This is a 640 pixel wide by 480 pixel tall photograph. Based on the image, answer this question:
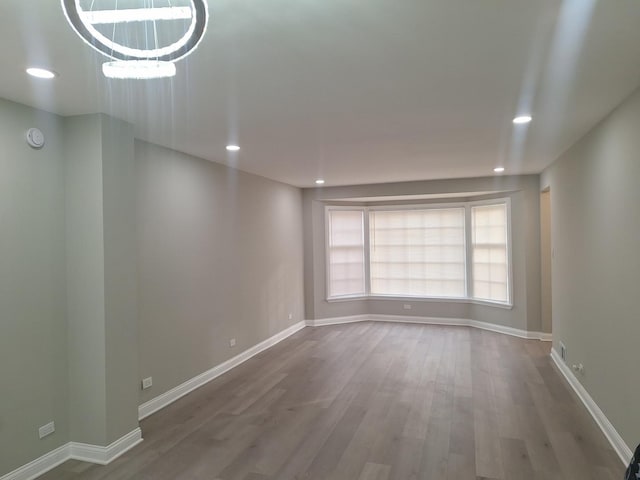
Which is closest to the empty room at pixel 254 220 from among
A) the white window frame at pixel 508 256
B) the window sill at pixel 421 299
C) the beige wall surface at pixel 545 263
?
the beige wall surface at pixel 545 263

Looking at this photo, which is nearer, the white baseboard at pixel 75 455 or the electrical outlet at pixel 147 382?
the white baseboard at pixel 75 455

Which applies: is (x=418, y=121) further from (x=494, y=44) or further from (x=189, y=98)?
(x=189, y=98)

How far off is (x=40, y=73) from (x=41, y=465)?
2.57 meters

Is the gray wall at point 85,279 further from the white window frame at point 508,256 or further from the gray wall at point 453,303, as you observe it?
the white window frame at point 508,256

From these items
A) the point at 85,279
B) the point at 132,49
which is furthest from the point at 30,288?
the point at 132,49

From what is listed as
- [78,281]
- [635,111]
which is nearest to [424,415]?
[635,111]

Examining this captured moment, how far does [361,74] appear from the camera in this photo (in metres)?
2.31

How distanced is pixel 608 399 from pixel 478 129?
2.43 meters

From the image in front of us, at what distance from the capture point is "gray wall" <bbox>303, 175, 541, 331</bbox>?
639cm

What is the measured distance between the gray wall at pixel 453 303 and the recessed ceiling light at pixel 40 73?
211 inches

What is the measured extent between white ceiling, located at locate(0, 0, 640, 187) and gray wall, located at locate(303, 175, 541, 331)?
2.57m

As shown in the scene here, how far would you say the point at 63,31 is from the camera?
1796 millimetres

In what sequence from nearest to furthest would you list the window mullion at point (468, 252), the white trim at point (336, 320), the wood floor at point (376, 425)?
the wood floor at point (376, 425), the window mullion at point (468, 252), the white trim at point (336, 320)

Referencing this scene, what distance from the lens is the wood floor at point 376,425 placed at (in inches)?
112
